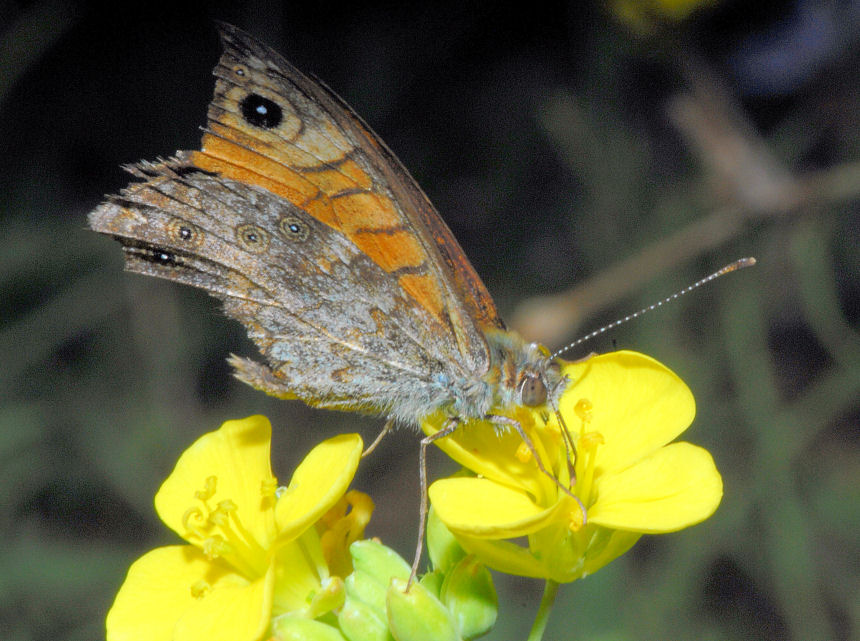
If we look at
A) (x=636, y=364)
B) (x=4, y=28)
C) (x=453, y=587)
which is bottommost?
(x=453, y=587)

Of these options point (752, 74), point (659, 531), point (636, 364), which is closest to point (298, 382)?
point (636, 364)

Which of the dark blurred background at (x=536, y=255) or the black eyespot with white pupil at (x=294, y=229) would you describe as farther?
the dark blurred background at (x=536, y=255)

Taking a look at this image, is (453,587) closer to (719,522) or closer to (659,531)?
(659,531)

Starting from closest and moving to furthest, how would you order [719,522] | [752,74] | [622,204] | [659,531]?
[659,531], [719,522], [622,204], [752,74]

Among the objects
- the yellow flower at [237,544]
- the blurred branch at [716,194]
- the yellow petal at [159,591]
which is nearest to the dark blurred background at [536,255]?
the blurred branch at [716,194]

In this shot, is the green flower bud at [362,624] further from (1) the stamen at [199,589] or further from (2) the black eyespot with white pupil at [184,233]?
(2) the black eyespot with white pupil at [184,233]
